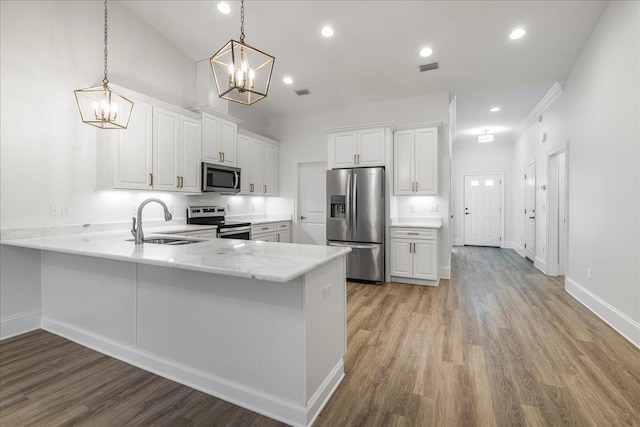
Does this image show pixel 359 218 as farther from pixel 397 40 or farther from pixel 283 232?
pixel 397 40

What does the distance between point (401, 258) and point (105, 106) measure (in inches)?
161

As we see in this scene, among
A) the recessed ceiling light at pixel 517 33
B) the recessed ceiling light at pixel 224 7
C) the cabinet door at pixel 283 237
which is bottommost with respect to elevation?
the cabinet door at pixel 283 237

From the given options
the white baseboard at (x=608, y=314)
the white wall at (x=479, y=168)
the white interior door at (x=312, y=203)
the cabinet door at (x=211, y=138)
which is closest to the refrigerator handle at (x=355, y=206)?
the white interior door at (x=312, y=203)

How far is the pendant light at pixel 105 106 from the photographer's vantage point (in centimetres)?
282

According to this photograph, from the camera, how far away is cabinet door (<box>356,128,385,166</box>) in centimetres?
476

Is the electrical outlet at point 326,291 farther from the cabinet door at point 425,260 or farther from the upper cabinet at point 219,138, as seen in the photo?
the upper cabinet at point 219,138

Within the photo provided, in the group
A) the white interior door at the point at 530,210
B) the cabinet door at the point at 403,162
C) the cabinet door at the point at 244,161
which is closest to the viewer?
the cabinet door at the point at 403,162

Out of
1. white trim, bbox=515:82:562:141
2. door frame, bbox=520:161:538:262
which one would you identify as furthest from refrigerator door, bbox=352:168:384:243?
door frame, bbox=520:161:538:262

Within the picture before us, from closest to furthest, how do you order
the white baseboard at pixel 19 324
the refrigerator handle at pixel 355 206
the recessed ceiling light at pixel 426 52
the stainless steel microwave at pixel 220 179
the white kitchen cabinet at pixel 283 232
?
the white baseboard at pixel 19 324
the recessed ceiling light at pixel 426 52
the stainless steel microwave at pixel 220 179
the refrigerator handle at pixel 355 206
the white kitchen cabinet at pixel 283 232

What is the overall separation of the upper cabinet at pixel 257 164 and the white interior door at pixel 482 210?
19.5 feet

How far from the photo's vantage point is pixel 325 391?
1863 mm

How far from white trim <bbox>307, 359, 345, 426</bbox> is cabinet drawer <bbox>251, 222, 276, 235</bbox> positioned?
3.26m

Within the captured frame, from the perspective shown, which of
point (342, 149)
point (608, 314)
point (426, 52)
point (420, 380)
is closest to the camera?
point (420, 380)

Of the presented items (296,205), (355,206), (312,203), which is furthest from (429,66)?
(296,205)
